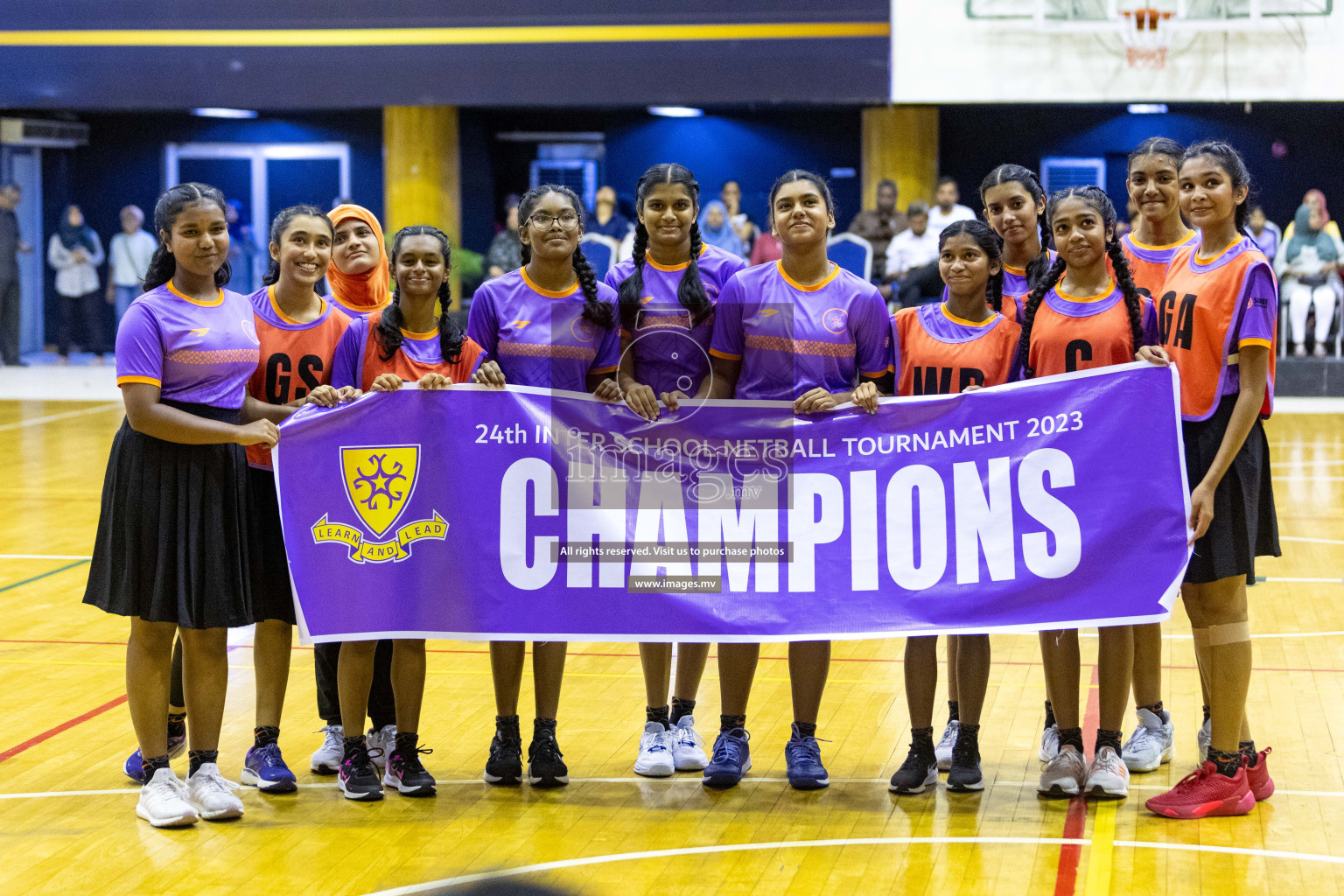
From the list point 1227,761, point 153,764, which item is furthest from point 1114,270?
point 153,764

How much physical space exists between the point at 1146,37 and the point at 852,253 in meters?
4.36

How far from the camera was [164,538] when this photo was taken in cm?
386

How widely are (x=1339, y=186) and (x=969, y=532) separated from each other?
15138 mm

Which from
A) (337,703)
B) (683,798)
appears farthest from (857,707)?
(337,703)

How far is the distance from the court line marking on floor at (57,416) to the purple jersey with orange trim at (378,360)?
30.4ft

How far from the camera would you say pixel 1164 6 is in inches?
551

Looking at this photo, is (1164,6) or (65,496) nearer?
(65,496)

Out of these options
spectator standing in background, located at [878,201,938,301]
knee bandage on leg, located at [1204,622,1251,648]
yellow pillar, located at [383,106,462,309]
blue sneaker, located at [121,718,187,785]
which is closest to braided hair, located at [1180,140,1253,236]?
knee bandage on leg, located at [1204,622,1251,648]

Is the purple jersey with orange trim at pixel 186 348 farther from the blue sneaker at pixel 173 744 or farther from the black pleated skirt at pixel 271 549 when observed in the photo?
the blue sneaker at pixel 173 744

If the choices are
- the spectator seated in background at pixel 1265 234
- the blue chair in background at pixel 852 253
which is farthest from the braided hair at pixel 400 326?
the spectator seated in background at pixel 1265 234

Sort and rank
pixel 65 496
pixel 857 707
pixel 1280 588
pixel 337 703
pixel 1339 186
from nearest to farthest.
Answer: pixel 337 703
pixel 857 707
pixel 1280 588
pixel 65 496
pixel 1339 186

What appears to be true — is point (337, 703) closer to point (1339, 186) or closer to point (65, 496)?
point (65, 496)

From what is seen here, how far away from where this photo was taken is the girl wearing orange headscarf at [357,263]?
15.1 ft

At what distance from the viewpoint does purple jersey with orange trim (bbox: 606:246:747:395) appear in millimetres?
4250
